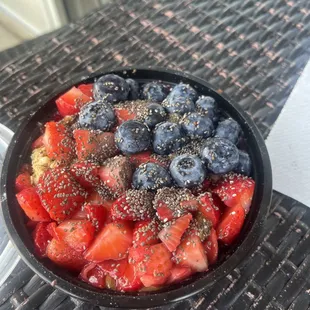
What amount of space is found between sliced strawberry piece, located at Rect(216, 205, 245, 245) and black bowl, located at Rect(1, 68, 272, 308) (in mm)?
14

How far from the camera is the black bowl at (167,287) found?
0.68 m

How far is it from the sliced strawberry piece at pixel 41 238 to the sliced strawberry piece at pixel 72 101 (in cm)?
25

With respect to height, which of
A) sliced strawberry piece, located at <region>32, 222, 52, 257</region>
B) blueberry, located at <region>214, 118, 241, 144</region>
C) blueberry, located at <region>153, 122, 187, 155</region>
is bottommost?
sliced strawberry piece, located at <region>32, 222, 52, 257</region>

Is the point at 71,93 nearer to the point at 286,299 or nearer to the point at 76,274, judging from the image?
the point at 76,274

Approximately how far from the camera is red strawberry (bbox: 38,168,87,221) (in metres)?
0.74

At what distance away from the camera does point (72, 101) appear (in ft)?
2.91

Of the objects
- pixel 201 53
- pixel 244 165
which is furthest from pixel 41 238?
pixel 201 53

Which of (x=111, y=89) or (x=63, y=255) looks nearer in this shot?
(x=63, y=255)

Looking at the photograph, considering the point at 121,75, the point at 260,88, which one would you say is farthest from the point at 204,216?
the point at 260,88

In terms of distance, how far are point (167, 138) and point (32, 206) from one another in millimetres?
264

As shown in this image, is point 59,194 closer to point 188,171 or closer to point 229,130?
point 188,171

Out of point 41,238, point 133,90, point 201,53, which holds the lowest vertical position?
point 41,238

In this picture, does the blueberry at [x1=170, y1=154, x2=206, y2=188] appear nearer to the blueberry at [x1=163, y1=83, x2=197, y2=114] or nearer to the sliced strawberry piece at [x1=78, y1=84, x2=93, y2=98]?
the blueberry at [x1=163, y1=83, x2=197, y2=114]

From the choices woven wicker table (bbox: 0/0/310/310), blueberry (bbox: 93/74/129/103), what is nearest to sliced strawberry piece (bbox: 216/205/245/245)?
woven wicker table (bbox: 0/0/310/310)
